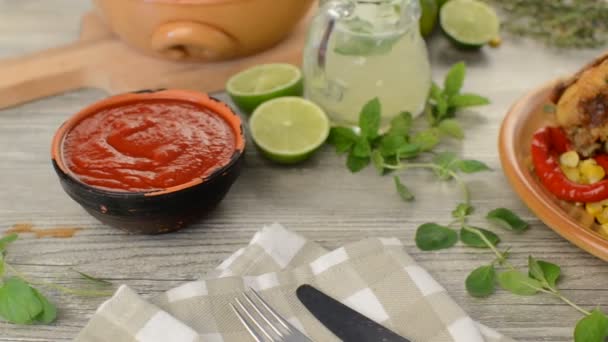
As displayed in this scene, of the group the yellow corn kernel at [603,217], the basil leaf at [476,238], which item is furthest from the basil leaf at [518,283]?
the yellow corn kernel at [603,217]

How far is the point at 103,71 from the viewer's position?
2029mm

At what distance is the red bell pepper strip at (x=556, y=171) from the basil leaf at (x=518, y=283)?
252 mm

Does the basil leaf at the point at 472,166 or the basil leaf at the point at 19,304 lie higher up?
the basil leaf at the point at 472,166

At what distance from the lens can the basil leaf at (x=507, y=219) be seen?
60.2 inches

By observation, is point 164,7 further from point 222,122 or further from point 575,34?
point 575,34

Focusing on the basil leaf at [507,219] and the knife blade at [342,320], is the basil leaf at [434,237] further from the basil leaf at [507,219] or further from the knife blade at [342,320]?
the knife blade at [342,320]

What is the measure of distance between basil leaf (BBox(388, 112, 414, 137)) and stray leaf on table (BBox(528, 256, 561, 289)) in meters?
0.49

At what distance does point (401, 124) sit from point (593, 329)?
72 cm

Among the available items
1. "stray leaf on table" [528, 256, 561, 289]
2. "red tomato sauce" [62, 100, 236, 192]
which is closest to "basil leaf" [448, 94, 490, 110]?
"stray leaf on table" [528, 256, 561, 289]

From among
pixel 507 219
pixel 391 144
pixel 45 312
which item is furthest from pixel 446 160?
pixel 45 312

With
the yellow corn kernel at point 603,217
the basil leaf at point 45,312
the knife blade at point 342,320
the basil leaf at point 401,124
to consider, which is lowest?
the basil leaf at point 45,312

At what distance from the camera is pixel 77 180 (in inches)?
54.9

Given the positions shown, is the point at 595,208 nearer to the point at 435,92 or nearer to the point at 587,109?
the point at 587,109

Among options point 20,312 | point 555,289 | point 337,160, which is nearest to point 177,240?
point 20,312
